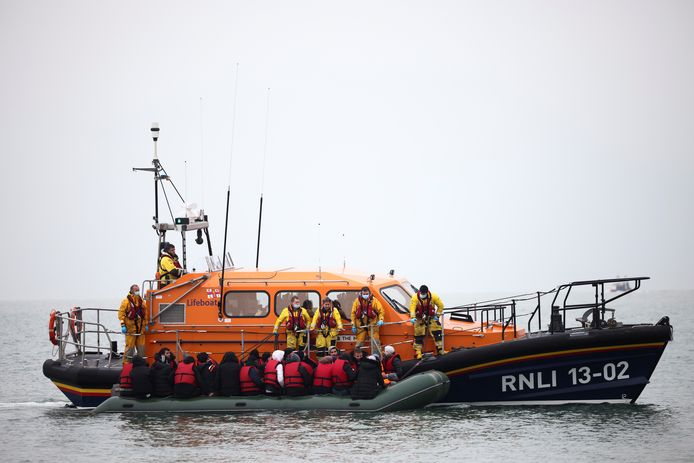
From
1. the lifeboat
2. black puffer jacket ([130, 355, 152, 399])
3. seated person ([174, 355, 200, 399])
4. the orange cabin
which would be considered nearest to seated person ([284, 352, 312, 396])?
the lifeboat

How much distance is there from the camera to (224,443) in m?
14.3

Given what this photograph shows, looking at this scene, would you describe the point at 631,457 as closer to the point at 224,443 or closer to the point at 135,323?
the point at 224,443

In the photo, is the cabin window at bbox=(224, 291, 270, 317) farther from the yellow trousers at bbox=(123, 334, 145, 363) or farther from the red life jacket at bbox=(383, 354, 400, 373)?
the red life jacket at bbox=(383, 354, 400, 373)

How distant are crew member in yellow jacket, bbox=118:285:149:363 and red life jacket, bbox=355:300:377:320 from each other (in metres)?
3.46

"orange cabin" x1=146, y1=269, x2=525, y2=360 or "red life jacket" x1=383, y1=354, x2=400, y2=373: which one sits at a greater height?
"orange cabin" x1=146, y1=269, x2=525, y2=360

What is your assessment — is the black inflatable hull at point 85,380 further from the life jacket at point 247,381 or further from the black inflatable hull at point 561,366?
the black inflatable hull at point 561,366

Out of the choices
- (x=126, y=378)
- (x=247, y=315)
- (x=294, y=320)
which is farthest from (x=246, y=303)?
(x=126, y=378)

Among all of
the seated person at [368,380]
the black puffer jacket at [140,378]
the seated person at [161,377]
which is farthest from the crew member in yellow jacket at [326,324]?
the black puffer jacket at [140,378]

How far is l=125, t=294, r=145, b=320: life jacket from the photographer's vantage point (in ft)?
53.6

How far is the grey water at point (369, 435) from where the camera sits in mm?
13781

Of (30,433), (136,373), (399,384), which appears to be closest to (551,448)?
(399,384)

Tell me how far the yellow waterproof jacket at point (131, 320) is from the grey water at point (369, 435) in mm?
1400

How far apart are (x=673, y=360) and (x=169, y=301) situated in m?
16.7

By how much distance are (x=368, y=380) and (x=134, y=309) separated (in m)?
3.91
